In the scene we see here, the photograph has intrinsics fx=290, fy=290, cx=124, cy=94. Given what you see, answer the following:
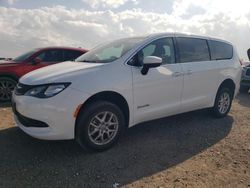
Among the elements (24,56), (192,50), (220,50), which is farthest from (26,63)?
(220,50)

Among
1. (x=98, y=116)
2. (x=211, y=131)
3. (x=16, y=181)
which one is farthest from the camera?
(x=211, y=131)

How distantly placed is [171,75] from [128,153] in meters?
1.55

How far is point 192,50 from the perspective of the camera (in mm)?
5598

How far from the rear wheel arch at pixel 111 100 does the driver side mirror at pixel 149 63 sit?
0.57 meters

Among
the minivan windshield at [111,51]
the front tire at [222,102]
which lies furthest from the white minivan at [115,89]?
the front tire at [222,102]

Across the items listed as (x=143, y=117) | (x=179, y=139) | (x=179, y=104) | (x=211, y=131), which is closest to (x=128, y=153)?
(x=143, y=117)

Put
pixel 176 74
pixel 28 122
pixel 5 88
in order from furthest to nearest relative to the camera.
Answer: pixel 5 88 < pixel 176 74 < pixel 28 122

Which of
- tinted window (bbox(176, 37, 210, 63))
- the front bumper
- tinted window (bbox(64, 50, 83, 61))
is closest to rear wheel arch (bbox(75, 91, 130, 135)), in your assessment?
the front bumper

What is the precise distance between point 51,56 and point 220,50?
496 centimetres

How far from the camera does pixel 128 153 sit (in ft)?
14.2

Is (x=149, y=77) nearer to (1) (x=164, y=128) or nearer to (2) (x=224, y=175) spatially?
(1) (x=164, y=128)

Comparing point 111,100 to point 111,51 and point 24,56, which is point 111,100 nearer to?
point 111,51

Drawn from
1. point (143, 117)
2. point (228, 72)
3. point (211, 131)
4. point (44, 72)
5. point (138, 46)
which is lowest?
point (211, 131)

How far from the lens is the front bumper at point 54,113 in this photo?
12.5ft
